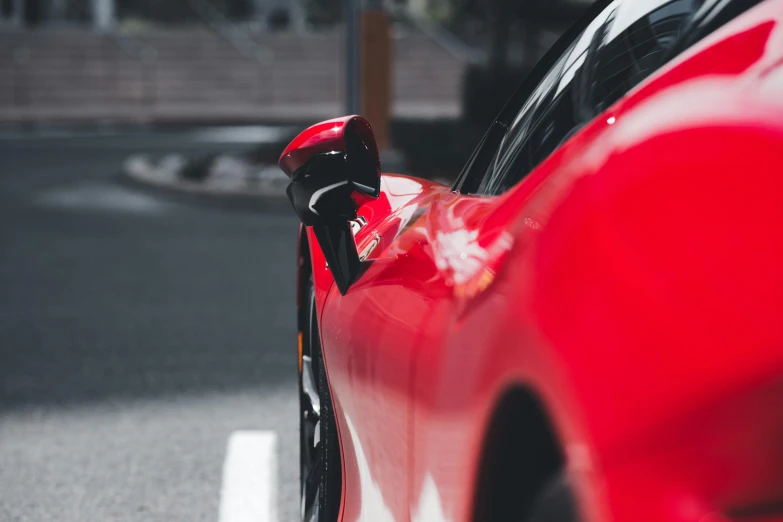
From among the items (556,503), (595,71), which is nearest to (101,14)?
(595,71)

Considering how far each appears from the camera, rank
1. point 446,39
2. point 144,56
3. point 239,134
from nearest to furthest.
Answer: point 239,134
point 144,56
point 446,39

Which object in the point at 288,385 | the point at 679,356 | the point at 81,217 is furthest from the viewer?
the point at 81,217

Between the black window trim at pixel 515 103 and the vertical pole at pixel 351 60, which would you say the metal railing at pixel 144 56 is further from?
the black window trim at pixel 515 103

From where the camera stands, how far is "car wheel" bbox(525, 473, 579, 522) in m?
1.05

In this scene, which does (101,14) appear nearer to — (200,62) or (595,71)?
(200,62)

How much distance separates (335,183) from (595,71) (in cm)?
45

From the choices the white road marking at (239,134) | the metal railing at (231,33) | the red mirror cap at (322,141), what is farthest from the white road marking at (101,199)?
the metal railing at (231,33)

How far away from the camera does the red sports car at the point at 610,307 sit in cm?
96

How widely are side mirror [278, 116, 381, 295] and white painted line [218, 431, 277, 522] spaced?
1.47m

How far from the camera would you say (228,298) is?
265 inches

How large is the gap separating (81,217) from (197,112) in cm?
1923

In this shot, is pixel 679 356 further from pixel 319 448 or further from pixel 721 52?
pixel 319 448

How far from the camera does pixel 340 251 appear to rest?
1.95 m

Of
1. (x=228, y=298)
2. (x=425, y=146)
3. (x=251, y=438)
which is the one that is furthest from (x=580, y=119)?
(x=425, y=146)
